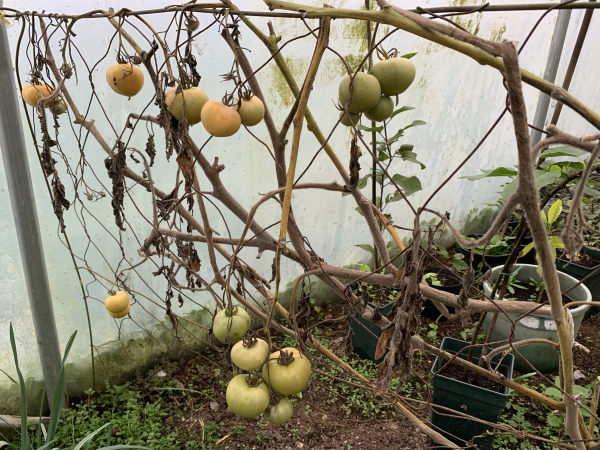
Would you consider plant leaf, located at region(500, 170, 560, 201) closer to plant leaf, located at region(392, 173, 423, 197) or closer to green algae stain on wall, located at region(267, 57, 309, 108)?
plant leaf, located at region(392, 173, 423, 197)

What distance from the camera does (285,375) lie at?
0.71m

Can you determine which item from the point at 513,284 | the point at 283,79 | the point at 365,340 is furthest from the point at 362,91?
the point at 513,284

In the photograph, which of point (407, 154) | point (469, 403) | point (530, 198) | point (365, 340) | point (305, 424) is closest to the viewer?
point (530, 198)

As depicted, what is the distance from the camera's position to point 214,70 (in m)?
1.75

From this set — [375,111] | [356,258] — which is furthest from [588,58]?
[375,111]

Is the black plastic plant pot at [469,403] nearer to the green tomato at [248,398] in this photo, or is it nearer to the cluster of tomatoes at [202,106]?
the green tomato at [248,398]

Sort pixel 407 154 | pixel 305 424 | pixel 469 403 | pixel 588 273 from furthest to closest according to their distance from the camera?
pixel 588 273 → pixel 305 424 → pixel 407 154 → pixel 469 403

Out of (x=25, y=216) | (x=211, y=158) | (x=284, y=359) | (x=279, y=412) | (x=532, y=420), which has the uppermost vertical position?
(x=211, y=158)

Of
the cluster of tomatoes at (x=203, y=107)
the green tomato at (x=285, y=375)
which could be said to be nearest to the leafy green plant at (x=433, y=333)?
the green tomato at (x=285, y=375)

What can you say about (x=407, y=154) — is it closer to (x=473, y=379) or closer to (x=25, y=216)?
(x=473, y=379)

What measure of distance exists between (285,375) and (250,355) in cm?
7

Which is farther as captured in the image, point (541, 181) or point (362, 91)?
point (541, 181)

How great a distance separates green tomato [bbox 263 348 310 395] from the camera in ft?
2.32

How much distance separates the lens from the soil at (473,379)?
155cm
